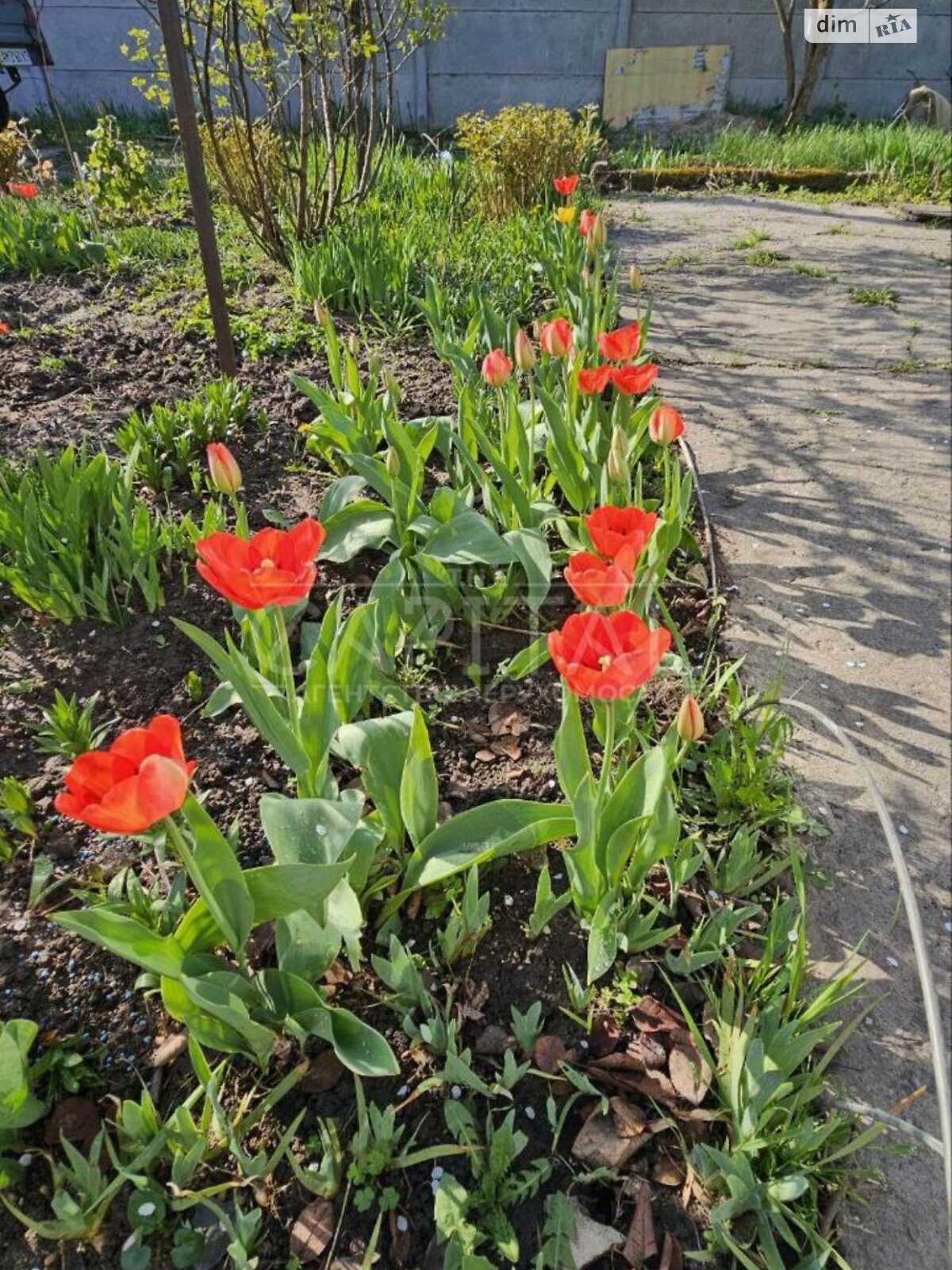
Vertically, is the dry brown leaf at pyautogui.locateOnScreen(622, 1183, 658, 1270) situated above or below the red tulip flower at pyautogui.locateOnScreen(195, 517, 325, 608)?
below

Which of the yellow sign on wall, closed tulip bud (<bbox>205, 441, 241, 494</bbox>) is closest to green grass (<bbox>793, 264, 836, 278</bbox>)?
closed tulip bud (<bbox>205, 441, 241, 494</bbox>)

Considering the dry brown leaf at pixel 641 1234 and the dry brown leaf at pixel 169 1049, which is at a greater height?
the dry brown leaf at pixel 169 1049

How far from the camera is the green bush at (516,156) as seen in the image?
5.14m

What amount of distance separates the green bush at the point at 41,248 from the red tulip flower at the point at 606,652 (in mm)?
4113

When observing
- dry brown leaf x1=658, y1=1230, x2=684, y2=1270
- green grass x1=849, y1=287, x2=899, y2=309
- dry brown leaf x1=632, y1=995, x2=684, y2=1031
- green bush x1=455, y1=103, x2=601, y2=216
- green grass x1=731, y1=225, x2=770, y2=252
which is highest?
green bush x1=455, y1=103, x2=601, y2=216

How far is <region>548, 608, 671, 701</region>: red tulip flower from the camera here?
0.91 meters

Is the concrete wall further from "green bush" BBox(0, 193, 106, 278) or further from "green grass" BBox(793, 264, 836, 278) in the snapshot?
"green bush" BBox(0, 193, 106, 278)

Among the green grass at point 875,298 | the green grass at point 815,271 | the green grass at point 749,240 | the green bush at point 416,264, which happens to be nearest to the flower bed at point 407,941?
the green bush at point 416,264

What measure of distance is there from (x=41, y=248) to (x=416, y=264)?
6.35 feet

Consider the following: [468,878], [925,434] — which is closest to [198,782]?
[468,878]

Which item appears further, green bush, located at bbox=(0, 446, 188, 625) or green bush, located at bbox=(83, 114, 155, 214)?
green bush, located at bbox=(83, 114, 155, 214)

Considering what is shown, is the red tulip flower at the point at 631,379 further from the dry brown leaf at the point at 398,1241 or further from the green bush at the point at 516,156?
the green bush at the point at 516,156

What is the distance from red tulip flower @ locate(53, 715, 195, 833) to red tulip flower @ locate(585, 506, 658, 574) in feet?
1.96

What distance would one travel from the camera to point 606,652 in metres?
0.96
